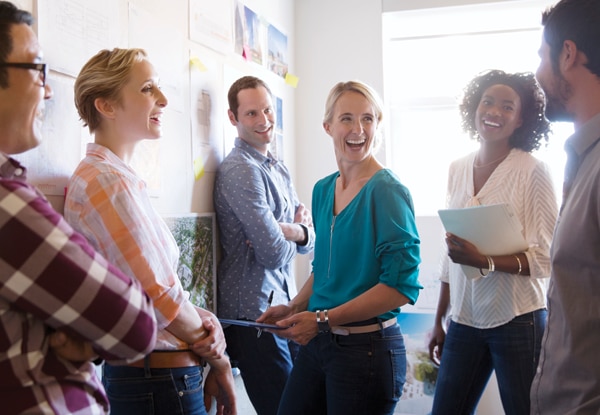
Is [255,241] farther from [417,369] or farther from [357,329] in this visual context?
[417,369]

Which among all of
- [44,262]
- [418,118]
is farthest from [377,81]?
[44,262]

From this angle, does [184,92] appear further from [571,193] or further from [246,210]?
[571,193]

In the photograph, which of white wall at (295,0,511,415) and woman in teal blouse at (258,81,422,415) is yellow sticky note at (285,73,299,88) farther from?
woman in teal blouse at (258,81,422,415)

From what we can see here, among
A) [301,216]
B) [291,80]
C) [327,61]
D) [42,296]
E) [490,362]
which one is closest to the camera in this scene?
[42,296]

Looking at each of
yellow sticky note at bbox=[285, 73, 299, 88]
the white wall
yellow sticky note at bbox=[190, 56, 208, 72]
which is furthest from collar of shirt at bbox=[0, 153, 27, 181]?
the white wall

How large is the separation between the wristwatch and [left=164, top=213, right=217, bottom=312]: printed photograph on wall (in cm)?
61

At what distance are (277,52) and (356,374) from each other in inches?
81.5

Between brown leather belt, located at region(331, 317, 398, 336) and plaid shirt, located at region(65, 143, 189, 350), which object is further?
brown leather belt, located at region(331, 317, 398, 336)

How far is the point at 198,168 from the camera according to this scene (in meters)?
2.17

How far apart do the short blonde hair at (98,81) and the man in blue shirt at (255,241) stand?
→ 0.82 m

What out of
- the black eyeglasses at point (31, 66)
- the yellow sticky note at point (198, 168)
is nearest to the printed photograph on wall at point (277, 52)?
the yellow sticky note at point (198, 168)

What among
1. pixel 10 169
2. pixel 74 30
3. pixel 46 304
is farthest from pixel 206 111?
pixel 46 304

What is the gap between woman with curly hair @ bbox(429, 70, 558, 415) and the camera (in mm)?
1860

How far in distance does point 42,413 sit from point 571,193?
1.09 metres
